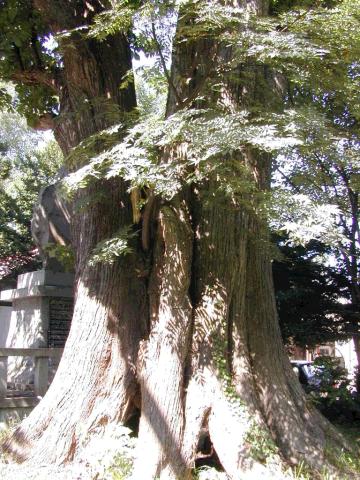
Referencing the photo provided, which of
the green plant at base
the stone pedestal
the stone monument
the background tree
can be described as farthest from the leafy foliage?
the background tree

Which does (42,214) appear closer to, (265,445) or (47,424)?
(47,424)

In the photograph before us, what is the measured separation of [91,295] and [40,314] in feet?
9.98

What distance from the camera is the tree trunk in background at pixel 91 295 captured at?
6.62m

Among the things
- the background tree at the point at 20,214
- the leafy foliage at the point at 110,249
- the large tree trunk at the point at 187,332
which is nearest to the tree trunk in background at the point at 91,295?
the large tree trunk at the point at 187,332

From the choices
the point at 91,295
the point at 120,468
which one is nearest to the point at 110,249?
the point at 91,295

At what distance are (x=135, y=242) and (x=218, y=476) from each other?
3065 millimetres

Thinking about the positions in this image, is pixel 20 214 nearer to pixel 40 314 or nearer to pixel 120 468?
pixel 40 314

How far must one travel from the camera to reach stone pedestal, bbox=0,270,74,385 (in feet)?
32.4

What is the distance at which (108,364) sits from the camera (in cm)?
696

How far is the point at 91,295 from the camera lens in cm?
727

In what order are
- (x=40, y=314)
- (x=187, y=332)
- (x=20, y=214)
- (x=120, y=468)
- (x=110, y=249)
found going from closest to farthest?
(x=120, y=468) < (x=110, y=249) < (x=187, y=332) < (x=40, y=314) < (x=20, y=214)

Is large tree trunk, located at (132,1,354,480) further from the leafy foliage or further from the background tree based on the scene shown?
the background tree

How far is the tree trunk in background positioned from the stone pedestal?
234 cm

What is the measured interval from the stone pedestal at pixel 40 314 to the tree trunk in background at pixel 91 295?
2.34 m
